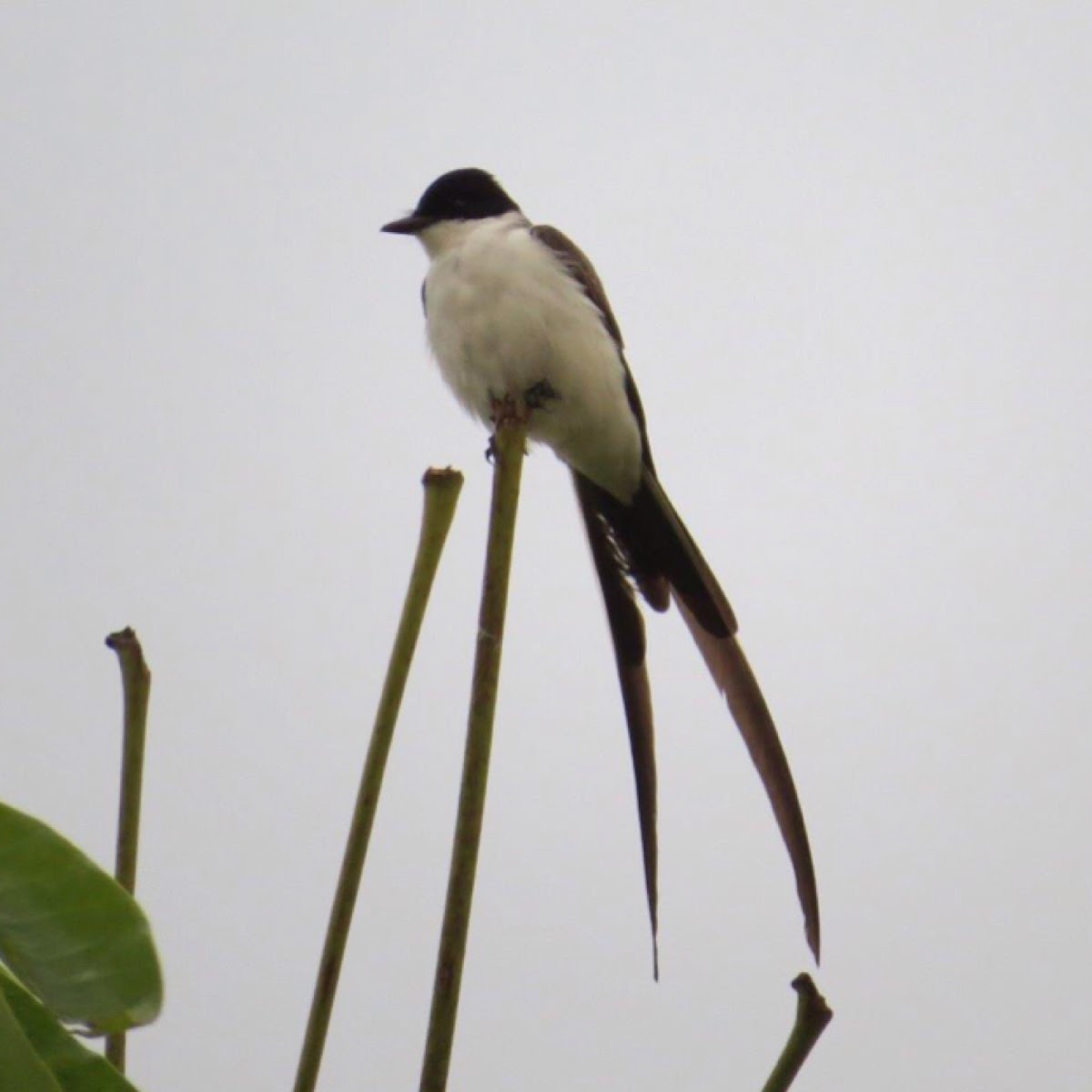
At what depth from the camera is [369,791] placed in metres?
0.71

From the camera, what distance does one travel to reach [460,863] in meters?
0.69

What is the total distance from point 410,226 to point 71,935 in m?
2.88

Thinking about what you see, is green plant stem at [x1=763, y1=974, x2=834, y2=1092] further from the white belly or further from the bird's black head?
the bird's black head

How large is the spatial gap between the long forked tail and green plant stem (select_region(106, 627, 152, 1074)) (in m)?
0.50

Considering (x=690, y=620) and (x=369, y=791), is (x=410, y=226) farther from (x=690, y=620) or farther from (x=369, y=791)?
(x=369, y=791)

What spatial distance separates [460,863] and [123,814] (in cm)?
16

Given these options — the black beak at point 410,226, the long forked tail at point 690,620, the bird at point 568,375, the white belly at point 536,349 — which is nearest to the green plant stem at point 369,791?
the long forked tail at point 690,620

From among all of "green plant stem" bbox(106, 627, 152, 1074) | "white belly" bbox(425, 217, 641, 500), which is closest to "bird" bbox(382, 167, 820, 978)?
"white belly" bbox(425, 217, 641, 500)

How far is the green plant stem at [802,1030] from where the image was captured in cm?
66

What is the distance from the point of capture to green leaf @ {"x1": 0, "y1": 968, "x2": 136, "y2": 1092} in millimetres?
668

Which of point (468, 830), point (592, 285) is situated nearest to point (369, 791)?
point (468, 830)

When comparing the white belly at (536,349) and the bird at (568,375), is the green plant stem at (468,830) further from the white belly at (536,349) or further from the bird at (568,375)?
the white belly at (536,349)

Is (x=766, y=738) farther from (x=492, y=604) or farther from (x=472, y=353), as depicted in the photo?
(x=472, y=353)

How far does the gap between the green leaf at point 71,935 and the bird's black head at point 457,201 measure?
284cm
